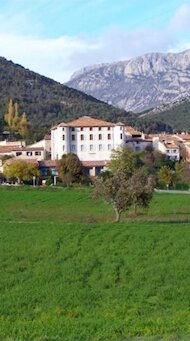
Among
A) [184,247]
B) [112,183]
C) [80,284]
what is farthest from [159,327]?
[112,183]

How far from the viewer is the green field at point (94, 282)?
1257 cm

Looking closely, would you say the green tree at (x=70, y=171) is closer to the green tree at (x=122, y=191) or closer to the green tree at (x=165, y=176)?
the green tree at (x=165, y=176)

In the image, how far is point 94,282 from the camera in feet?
63.0

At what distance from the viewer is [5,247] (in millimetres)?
26281

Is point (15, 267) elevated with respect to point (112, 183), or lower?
lower

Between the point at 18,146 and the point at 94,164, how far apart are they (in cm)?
1745

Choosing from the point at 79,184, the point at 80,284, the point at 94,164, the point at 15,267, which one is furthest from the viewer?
the point at 94,164

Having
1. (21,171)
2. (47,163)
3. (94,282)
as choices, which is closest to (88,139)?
(47,163)

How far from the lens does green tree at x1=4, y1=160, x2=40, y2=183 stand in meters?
88.2

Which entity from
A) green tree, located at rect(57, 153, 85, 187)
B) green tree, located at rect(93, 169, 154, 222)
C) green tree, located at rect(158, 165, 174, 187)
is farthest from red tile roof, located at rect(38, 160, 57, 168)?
green tree, located at rect(93, 169, 154, 222)

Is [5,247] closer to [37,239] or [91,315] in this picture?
[37,239]

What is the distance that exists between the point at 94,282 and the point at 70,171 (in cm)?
6646

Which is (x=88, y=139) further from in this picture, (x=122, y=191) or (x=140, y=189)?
(x=122, y=191)

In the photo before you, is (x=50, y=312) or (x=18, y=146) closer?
(x=50, y=312)
